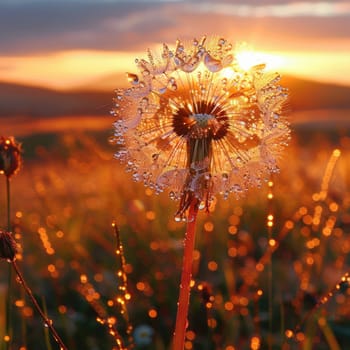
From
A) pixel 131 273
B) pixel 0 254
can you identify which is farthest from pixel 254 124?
pixel 131 273

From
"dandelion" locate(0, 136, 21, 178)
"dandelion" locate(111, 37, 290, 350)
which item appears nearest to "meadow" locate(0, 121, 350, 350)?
"dandelion" locate(0, 136, 21, 178)

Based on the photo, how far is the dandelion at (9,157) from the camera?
212cm

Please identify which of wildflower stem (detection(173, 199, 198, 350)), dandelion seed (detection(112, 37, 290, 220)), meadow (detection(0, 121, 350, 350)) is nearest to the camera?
wildflower stem (detection(173, 199, 198, 350))

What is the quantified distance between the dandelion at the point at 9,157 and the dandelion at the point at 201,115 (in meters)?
0.47

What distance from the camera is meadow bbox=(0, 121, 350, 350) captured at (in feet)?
11.2

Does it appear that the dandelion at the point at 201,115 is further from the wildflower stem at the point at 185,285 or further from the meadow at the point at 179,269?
the meadow at the point at 179,269

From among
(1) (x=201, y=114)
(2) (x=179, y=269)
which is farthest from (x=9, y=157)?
(2) (x=179, y=269)

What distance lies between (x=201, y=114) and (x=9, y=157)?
67 cm

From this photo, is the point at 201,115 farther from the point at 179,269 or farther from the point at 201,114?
the point at 179,269

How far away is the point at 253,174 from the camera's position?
174 cm

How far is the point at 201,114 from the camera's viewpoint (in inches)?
66.7

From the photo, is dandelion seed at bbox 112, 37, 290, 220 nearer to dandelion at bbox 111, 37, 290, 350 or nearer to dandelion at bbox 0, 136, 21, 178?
dandelion at bbox 111, 37, 290, 350

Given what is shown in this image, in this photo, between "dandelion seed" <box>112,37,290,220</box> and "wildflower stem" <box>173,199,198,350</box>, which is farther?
"dandelion seed" <box>112,37,290,220</box>

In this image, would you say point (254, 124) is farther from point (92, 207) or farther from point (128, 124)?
point (92, 207)
